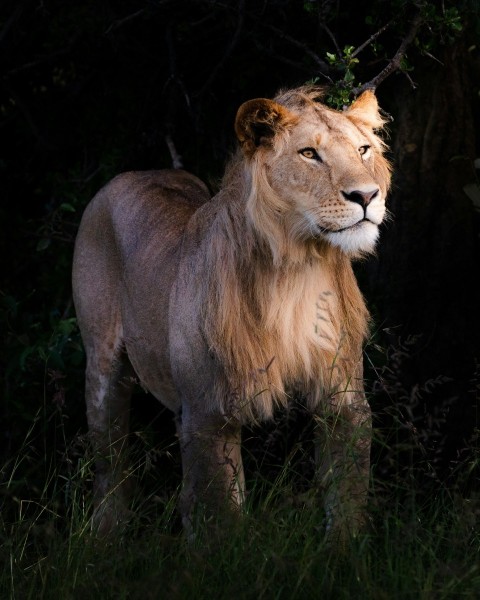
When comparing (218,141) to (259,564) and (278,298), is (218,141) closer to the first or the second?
(278,298)

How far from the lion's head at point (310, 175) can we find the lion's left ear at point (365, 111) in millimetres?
26

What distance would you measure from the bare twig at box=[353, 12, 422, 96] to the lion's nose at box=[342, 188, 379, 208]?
0.83 m

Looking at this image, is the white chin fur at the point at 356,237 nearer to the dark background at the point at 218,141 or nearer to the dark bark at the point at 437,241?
the dark background at the point at 218,141

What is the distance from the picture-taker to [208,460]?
12.1 ft

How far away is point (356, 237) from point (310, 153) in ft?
1.02

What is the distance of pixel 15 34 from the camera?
5.73m

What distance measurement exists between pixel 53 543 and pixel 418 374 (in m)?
2.23

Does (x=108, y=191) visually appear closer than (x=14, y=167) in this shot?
Yes

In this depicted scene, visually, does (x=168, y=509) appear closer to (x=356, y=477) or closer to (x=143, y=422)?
(x=356, y=477)

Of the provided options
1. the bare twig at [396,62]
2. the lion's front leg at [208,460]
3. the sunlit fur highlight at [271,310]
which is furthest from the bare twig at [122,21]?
the lion's front leg at [208,460]

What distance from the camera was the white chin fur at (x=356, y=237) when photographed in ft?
10.8

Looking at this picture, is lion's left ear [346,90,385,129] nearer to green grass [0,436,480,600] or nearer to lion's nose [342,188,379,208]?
lion's nose [342,188,379,208]

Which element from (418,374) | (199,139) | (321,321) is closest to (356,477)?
(321,321)

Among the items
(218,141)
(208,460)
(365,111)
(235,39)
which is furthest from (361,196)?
(218,141)
